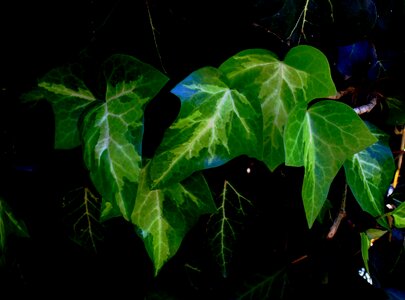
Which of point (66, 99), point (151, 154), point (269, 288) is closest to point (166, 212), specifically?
point (151, 154)

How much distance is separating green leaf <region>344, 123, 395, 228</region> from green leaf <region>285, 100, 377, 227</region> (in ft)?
0.36

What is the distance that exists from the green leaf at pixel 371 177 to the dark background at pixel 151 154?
0.34ft

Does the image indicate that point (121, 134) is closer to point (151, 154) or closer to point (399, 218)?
point (151, 154)

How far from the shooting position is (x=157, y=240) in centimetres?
43

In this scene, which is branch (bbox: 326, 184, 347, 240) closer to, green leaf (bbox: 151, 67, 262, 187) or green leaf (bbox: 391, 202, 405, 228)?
green leaf (bbox: 391, 202, 405, 228)

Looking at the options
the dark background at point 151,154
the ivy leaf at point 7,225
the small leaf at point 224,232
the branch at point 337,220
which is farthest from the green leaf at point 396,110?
the ivy leaf at point 7,225

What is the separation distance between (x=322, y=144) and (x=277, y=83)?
9 cm

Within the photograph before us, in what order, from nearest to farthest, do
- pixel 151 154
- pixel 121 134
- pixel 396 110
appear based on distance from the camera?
pixel 121 134
pixel 151 154
pixel 396 110

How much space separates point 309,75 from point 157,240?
10.8 inches

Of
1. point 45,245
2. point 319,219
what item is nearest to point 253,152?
point 319,219

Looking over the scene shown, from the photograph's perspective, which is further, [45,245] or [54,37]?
[45,245]

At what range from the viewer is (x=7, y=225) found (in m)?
0.49

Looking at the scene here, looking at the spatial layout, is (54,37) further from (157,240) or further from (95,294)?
(95,294)

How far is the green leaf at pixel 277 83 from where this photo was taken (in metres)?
0.39
